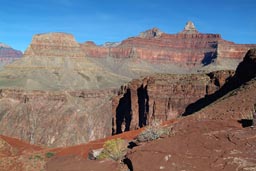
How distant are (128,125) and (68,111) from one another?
4722 cm

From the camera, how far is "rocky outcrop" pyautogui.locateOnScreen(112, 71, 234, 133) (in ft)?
176

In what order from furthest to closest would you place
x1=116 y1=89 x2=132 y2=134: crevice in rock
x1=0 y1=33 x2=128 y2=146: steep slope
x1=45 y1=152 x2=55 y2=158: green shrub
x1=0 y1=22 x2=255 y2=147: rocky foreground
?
x1=0 y1=33 x2=128 y2=146: steep slope
x1=116 y1=89 x2=132 y2=134: crevice in rock
x1=0 y1=22 x2=255 y2=147: rocky foreground
x1=45 y1=152 x2=55 y2=158: green shrub

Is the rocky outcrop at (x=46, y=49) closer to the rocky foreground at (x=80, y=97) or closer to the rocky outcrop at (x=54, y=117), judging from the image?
the rocky foreground at (x=80, y=97)

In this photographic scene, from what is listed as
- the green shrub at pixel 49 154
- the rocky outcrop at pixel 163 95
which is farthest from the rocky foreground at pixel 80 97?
the green shrub at pixel 49 154

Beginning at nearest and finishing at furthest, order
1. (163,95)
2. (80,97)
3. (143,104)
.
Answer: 1. (163,95)
2. (143,104)
3. (80,97)

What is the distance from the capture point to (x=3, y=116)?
106 m

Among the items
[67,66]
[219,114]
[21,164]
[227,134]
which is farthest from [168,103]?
[67,66]

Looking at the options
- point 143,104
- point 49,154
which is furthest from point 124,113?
point 49,154

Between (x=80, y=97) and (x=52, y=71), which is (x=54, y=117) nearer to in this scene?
(x=80, y=97)

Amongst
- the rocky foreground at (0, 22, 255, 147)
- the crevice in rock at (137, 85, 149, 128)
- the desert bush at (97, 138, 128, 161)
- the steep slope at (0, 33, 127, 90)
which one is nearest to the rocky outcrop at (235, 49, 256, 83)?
the rocky foreground at (0, 22, 255, 147)

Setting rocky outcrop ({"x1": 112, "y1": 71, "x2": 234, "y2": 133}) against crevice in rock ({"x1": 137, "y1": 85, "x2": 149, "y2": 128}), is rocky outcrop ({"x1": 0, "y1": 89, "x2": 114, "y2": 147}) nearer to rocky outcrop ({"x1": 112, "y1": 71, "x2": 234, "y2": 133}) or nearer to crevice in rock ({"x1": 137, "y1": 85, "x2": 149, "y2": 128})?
rocky outcrop ({"x1": 112, "y1": 71, "x2": 234, "y2": 133})

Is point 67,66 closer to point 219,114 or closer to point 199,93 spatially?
point 199,93

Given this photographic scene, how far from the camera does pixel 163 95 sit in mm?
58188

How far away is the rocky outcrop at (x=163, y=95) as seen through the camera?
5366 centimetres
